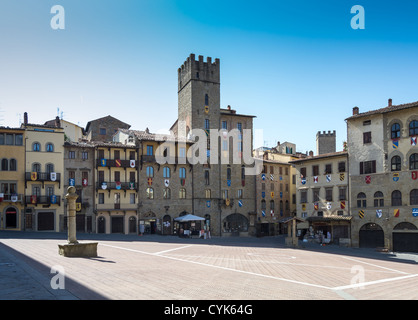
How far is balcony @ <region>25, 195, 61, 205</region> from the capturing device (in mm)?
47094

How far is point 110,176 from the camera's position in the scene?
52.2 meters

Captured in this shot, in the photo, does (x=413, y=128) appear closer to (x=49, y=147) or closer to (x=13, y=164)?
(x=49, y=147)

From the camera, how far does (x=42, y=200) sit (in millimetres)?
47844

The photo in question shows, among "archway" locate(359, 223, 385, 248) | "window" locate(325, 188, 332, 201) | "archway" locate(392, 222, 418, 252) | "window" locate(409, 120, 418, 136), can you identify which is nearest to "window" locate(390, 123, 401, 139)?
"window" locate(409, 120, 418, 136)

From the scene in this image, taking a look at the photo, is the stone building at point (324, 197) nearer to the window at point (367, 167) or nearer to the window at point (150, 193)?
the window at point (367, 167)

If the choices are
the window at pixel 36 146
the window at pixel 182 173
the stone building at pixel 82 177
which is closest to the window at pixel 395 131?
the window at pixel 182 173

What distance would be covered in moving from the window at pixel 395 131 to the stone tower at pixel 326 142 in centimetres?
2504

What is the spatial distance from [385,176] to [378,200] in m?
2.58

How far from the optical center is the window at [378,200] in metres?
44.0

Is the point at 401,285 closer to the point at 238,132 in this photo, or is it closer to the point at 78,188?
the point at 78,188

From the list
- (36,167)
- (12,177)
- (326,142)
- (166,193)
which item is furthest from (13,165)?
(326,142)

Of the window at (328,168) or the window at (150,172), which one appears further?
the window at (150,172)
